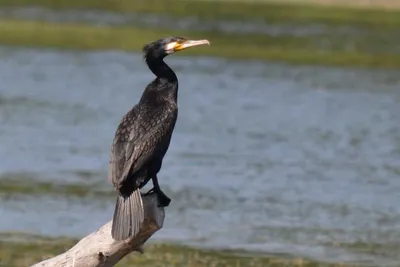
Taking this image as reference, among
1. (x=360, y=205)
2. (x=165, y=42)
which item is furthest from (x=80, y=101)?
(x=165, y=42)

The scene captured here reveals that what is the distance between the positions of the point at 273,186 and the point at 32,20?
16.7 metres

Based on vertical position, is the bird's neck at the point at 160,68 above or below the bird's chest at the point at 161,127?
above

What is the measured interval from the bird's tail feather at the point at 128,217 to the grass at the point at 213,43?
1848 cm

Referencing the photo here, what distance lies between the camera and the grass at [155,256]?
1094 centimetres

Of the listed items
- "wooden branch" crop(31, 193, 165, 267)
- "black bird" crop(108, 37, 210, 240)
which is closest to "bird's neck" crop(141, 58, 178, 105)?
"black bird" crop(108, 37, 210, 240)

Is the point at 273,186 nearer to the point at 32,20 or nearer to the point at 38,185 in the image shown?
the point at 38,185

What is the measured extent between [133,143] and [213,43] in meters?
20.5

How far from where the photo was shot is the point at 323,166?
1582cm

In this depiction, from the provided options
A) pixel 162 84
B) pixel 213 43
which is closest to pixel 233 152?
pixel 162 84

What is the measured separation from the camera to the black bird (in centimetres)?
705

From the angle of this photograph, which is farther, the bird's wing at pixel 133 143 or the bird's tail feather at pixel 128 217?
the bird's wing at pixel 133 143

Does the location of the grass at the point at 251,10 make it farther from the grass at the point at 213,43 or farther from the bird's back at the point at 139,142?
the bird's back at the point at 139,142

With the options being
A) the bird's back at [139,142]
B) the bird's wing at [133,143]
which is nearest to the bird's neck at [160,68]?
the bird's back at [139,142]

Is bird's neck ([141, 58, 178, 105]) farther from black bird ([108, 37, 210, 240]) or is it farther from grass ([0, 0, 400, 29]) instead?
grass ([0, 0, 400, 29])
